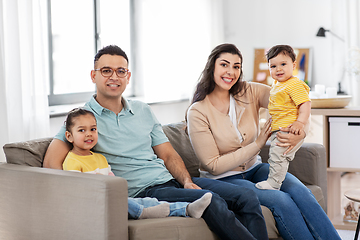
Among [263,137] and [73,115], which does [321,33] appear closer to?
[263,137]

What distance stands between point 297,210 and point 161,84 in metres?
2.30

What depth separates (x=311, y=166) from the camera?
239 centimetres

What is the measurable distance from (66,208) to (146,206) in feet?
1.02

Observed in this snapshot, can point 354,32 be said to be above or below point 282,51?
above

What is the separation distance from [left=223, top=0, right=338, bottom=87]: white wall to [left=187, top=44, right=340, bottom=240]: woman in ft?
8.20

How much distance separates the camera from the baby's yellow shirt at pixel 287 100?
2025 mm

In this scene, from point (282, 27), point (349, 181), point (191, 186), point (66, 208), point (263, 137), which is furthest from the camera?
point (282, 27)

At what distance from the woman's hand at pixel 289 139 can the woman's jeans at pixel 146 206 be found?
56 cm

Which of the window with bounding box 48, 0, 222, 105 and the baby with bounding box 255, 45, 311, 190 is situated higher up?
the window with bounding box 48, 0, 222, 105

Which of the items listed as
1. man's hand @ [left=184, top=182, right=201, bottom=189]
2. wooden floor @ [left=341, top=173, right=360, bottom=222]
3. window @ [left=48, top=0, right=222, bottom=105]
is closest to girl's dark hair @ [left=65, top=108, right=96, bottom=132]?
man's hand @ [left=184, top=182, right=201, bottom=189]

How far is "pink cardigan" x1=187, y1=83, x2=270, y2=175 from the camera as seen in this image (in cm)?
208

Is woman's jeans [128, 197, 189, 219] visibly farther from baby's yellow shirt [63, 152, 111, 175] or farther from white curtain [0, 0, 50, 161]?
white curtain [0, 0, 50, 161]

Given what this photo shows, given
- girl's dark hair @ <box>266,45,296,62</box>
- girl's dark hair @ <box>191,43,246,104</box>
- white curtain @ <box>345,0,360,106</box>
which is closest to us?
girl's dark hair @ <box>266,45,296,62</box>

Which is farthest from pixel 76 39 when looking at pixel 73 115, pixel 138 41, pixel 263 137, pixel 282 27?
pixel 282 27
